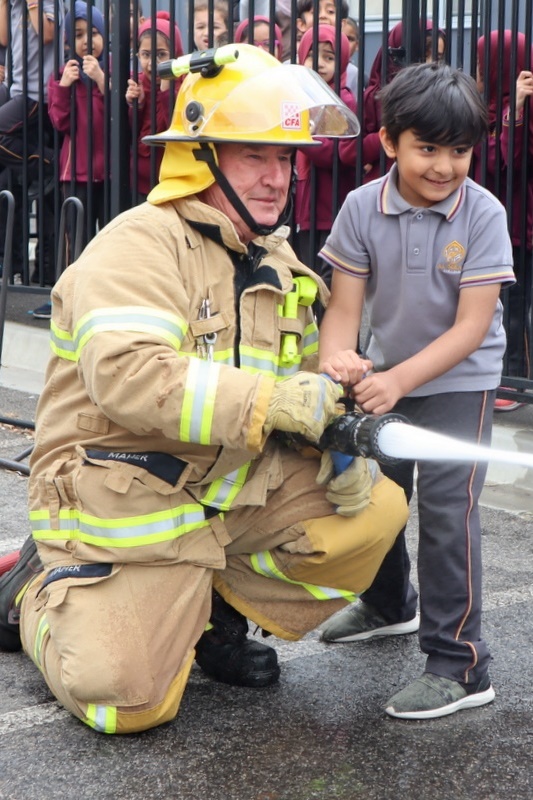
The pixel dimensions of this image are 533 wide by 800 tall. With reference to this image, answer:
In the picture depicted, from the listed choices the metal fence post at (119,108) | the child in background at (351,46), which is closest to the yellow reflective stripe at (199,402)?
the child in background at (351,46)

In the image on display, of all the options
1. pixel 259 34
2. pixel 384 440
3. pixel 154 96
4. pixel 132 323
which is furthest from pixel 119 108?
pixel 384 440

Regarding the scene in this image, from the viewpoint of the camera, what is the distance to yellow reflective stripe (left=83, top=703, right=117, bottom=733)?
2.83 m

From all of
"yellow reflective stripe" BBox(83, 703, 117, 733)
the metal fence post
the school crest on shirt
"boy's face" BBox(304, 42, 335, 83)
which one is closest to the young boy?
the school crest on shirt

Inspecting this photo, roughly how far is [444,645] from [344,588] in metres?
0.31

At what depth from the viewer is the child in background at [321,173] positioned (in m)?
5.75

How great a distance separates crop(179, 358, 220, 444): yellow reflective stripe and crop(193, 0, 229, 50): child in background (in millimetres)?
3956

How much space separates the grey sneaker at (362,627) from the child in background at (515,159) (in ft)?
6.83

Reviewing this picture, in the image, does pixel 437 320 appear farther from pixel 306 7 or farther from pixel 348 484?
pixel 306 7

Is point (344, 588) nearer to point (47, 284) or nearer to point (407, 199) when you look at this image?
point (407, 199)

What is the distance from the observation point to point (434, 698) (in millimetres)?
2982

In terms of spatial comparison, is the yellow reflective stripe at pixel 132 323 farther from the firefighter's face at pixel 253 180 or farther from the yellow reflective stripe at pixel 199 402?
the firefighter's face at pixel 253 180

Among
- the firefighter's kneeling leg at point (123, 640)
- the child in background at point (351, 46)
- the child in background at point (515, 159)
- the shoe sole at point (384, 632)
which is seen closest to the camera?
the firefighter's kneeling leg at point (123, 640)

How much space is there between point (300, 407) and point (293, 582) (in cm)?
68

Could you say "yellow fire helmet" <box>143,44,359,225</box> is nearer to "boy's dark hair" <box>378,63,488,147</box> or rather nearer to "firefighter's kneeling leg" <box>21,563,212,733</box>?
"boy's dark hair" <box>378,63,488,147</box>
